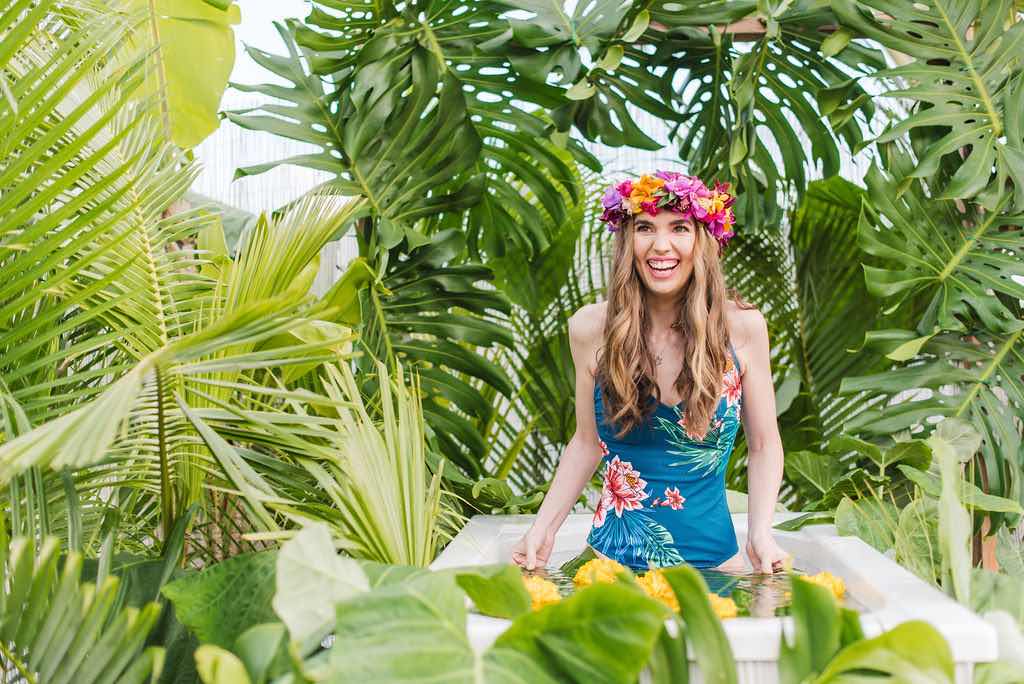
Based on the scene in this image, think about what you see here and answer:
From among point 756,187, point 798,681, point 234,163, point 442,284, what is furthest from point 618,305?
point 234,163

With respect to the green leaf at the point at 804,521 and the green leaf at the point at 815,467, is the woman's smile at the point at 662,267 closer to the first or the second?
the green leaf at the point at 804,521

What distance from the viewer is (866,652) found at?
1.17m

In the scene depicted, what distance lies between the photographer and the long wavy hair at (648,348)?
82.7 inches

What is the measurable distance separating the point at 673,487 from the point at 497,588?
91 centimetres

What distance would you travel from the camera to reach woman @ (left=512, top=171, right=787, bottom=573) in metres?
2.11

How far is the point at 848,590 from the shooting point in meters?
1.82

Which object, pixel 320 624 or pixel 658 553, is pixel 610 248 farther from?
pixel 320 624

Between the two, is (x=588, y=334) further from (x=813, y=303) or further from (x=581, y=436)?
(x=813, y=303)

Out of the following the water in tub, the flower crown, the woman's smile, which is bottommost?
the water in tub

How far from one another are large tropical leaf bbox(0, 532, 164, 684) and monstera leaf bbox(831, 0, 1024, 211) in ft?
7.27

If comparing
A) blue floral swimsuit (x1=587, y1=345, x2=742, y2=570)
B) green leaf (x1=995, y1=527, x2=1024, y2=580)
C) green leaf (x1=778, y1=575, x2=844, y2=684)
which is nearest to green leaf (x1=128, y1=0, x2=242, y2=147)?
blue floral swimsuit (x1=587, y1=345, x2=742, y2=570)

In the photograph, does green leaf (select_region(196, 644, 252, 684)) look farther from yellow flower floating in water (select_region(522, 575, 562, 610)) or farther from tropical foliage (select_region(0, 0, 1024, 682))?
yellow flower floating in water (select_region(522, 575, 562, 610))

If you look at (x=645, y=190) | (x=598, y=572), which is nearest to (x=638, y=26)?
(x=645, y=190)

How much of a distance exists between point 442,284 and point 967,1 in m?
1.76
